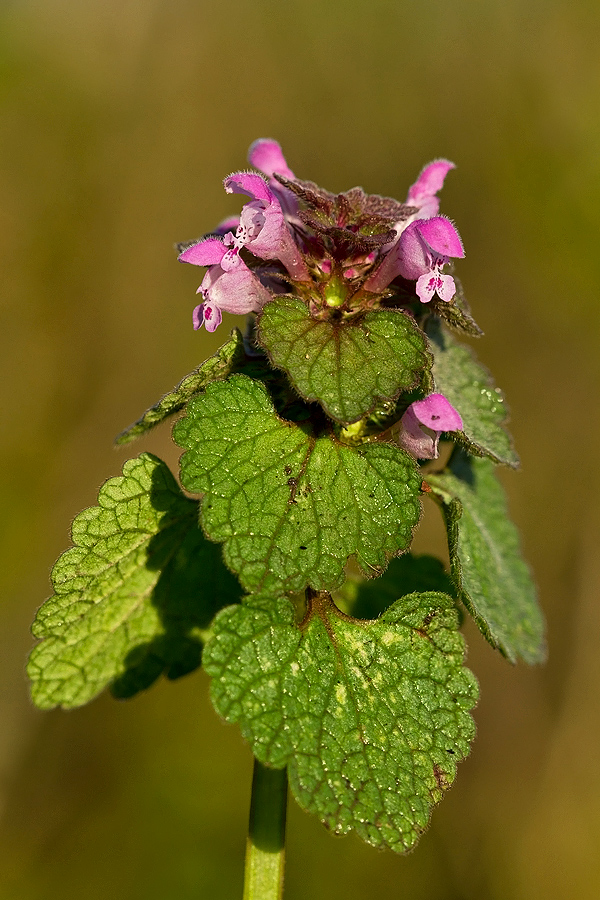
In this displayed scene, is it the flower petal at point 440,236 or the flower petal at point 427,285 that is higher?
the flower petal at point 440,236

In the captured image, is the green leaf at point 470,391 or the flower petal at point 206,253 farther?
the green leaf at point 470,391

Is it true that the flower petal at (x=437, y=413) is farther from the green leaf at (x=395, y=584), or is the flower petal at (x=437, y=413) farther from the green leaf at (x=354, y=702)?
the green leaf at (x=395, y=584)

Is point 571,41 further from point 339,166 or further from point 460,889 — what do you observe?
point 460,889

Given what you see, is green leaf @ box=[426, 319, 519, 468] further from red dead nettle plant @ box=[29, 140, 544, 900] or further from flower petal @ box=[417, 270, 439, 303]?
flower petal @ box=[417, 270, 439, 303]

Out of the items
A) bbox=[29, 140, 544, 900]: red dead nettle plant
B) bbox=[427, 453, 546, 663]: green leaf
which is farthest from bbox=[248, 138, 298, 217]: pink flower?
bbox=[427, 453, 546, 663]: green leaf

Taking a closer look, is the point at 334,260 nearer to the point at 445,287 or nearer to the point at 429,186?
the point at 445,287

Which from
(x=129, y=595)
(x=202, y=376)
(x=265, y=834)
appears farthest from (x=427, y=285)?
(x=265, y=834)

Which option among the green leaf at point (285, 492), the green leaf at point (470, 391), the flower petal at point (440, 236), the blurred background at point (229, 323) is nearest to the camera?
the green leaf at point (285, 492)

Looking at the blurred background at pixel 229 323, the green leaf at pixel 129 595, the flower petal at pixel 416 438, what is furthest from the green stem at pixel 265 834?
the blurred background at pixel 229 323
